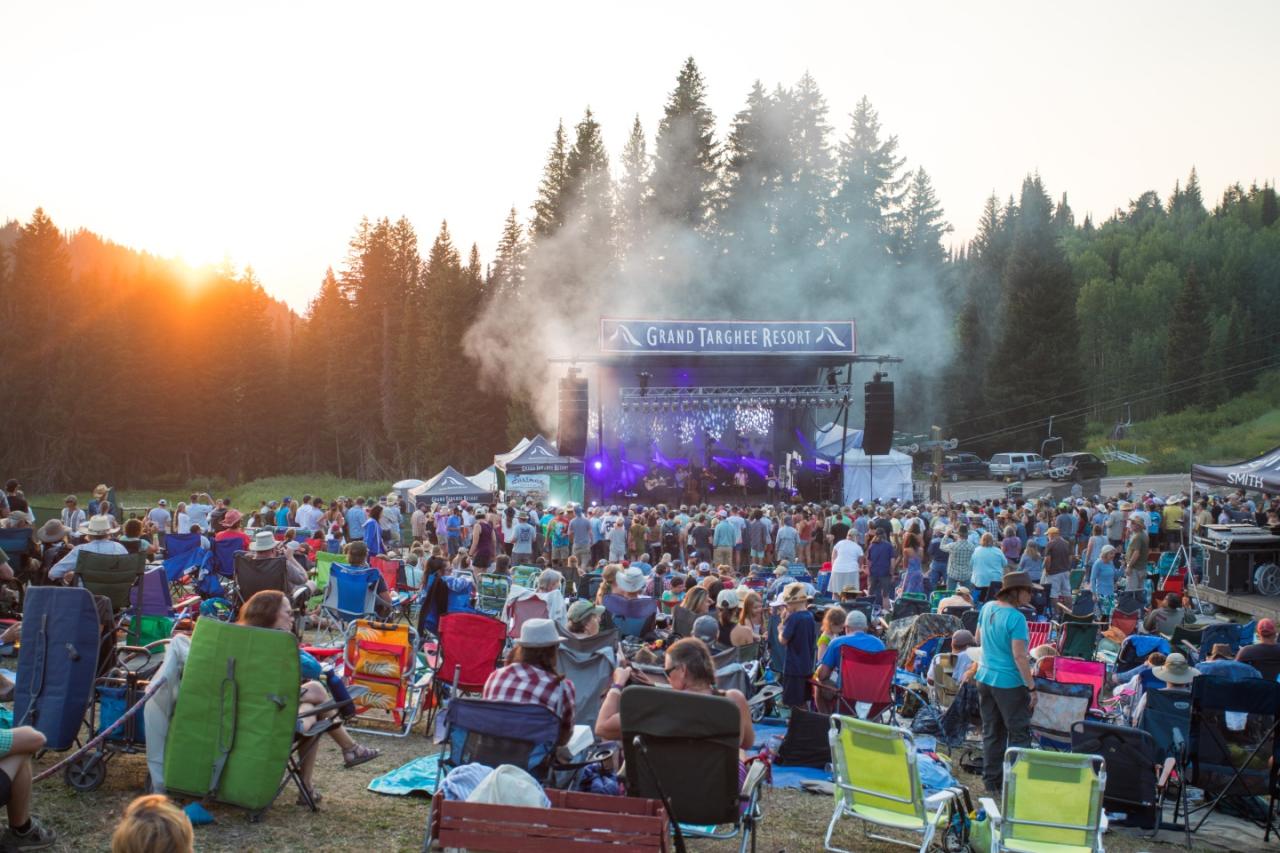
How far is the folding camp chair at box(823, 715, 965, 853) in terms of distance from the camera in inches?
182

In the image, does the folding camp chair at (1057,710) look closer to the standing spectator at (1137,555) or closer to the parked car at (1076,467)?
the standing spectator at (1137,555)

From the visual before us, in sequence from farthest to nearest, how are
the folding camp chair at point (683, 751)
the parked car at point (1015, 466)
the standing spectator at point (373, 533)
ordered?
the parked car at point (1015, 466), the standing spectator at point (373, 533), the folding camp chair at point (683, 751)

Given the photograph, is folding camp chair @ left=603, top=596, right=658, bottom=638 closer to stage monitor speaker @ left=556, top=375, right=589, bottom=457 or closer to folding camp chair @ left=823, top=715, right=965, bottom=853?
folding camp chair @ left=823, top=715, right=965, bottom=853

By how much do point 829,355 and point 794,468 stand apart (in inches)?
135

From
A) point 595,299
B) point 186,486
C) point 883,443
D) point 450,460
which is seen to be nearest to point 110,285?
point 186,486

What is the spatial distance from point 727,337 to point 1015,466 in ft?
66.3

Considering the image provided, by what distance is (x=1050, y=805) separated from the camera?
4508 mm

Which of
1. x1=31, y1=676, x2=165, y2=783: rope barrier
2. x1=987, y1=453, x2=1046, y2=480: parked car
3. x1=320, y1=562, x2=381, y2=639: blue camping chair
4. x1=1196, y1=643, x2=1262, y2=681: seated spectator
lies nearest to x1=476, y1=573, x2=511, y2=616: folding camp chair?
x1=320, y1=562, x2=381, y2=639: blue camping chair

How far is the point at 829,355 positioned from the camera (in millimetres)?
26516

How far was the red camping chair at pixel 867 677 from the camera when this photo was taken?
262 inches

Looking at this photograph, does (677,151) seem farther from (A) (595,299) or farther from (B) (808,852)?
(B) (808,852)

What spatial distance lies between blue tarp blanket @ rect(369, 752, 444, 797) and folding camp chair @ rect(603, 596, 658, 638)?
3.09m

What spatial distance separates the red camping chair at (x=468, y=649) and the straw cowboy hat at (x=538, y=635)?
219 cm

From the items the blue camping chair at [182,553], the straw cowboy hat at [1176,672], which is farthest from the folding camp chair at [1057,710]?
the blue camping chair at [182,553]
